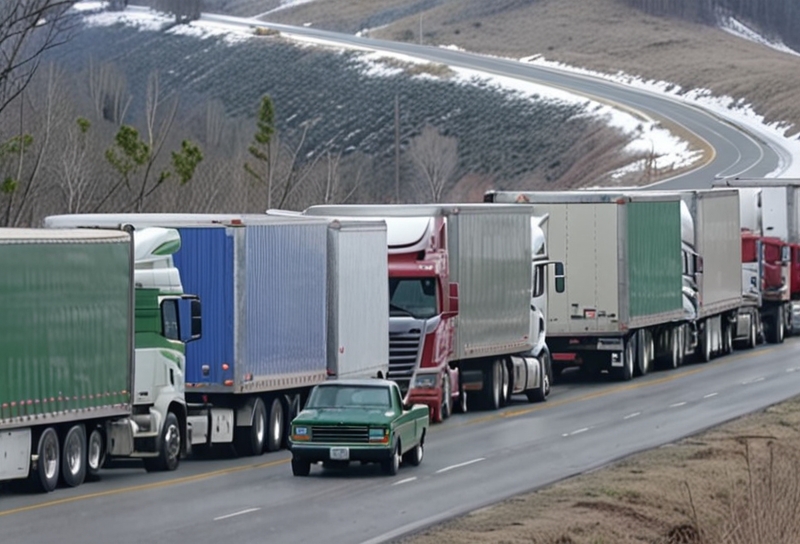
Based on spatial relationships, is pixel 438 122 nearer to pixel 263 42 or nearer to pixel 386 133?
pixel 386 133

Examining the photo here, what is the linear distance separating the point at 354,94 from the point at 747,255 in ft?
258

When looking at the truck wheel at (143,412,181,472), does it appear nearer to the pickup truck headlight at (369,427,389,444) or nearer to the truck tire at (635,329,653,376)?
the pickup truck headlight at (369,427,389,444)

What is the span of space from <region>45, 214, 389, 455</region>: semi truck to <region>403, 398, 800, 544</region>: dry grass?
5792mm

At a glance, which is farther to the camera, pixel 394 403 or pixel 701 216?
pixel 701 216

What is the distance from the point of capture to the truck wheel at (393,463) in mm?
23891

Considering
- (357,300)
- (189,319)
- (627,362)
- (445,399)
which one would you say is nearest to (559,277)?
(627,362)

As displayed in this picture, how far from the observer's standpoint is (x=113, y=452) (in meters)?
23.5

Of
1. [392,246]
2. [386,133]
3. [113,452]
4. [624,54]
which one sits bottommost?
[113,452]

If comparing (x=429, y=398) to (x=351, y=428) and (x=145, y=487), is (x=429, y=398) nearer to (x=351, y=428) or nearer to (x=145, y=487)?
(x=351, y=428)

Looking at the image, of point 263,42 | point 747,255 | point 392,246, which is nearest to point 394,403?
point 392,246

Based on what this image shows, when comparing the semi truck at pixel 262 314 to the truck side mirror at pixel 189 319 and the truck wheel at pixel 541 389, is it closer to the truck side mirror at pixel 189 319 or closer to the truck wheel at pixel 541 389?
the truck side mirror at pixel 189 319

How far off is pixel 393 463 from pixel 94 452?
13.5 ft

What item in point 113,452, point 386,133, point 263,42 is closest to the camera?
point 113,452

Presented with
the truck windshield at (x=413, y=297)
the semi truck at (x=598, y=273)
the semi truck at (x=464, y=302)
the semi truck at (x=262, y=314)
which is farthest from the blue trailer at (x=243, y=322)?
the semi truck at (x=598, y=273)
